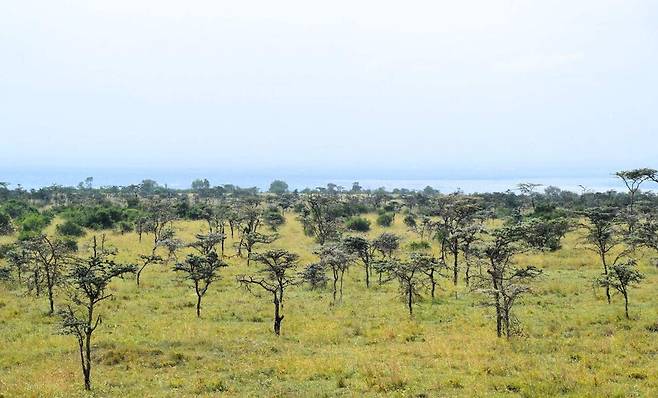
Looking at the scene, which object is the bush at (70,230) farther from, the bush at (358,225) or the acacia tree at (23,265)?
the bush at (358,225)

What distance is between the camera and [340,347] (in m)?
26.5

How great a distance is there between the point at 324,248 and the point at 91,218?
5080 centimetres

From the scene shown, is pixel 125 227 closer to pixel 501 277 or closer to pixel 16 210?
pixel 16 210

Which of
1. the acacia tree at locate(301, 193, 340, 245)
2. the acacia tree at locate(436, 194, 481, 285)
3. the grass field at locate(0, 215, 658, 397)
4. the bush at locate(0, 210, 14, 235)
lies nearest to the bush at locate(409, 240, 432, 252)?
the acacia tree at locate(436, 194, 481, 285)

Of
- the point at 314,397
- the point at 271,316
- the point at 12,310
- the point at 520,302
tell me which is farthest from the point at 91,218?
the point at 314,397

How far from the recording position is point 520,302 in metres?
35.0

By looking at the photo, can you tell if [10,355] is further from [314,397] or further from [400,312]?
[400,312]

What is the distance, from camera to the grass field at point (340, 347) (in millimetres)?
20016

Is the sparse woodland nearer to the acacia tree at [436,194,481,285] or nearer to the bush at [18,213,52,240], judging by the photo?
the acacia tree at [436,194,481,285]

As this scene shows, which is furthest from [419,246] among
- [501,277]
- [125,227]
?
[125,227]

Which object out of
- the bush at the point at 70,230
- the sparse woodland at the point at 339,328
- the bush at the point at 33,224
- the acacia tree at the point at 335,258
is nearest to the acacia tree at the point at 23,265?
the sparse woodland at the point at 339,328

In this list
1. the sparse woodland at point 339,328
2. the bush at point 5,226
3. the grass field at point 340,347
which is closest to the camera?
the grass field at point 340,347

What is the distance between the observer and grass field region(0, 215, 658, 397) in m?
20.0

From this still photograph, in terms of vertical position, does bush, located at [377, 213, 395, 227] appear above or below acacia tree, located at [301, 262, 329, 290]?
above
